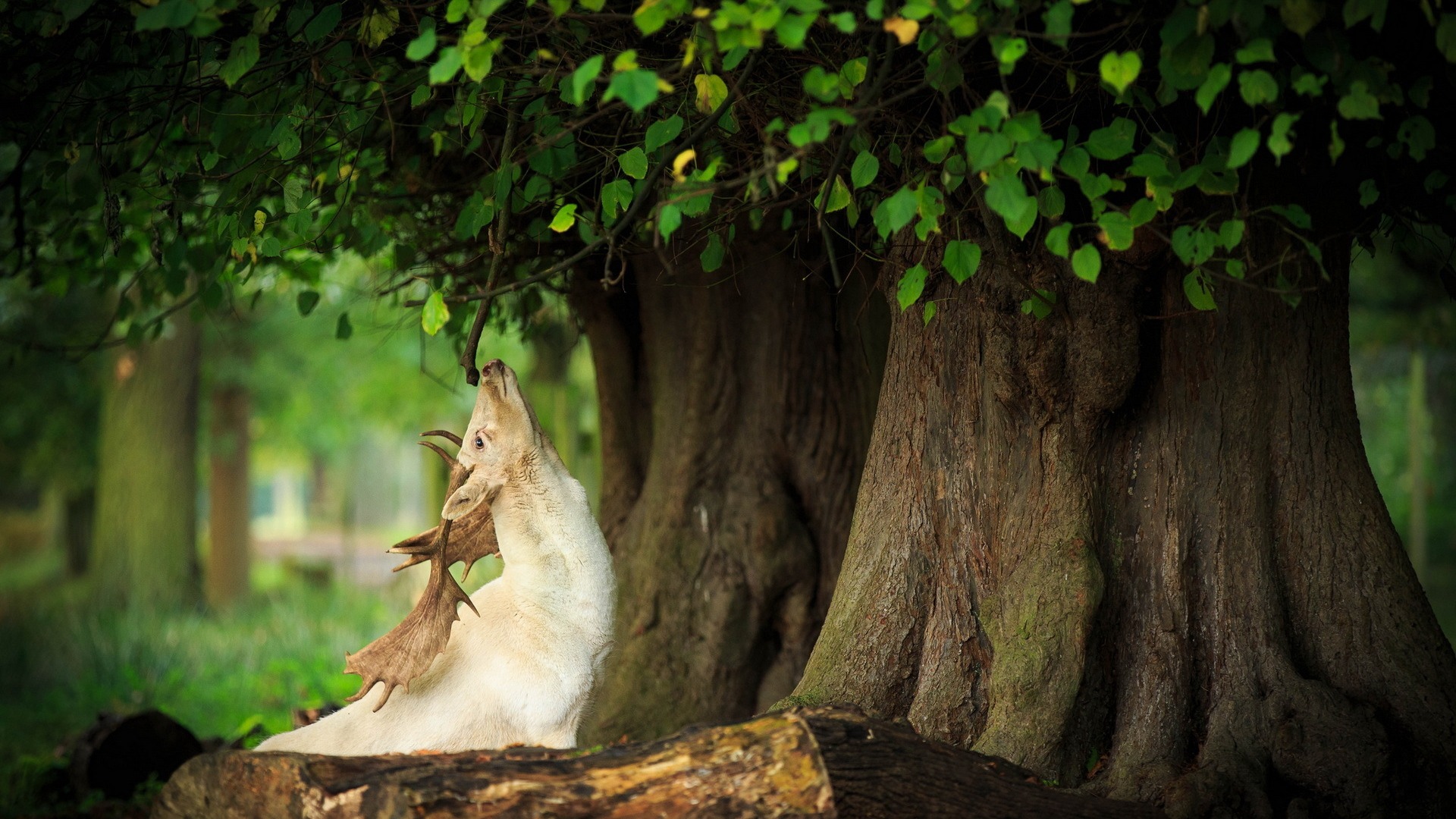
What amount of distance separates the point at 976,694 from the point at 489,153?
3.31 meters

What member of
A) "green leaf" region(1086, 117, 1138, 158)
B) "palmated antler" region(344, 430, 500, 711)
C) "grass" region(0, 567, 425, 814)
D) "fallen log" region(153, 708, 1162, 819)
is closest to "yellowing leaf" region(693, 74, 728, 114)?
"green leaf" region(1086, 117, 1138, 158)

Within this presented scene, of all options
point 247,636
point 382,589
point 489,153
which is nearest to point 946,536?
point 489,153

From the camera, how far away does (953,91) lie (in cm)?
418

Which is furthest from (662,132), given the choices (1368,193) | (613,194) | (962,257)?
(1368,193)

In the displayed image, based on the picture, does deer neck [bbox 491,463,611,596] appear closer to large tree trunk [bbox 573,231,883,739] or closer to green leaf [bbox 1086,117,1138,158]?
green leaf [bbox 1086,117,1138,158]

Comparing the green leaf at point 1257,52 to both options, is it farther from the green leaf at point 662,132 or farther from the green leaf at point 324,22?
the green leaf at point 324,22

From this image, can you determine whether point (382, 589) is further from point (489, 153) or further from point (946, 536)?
point (946, 536)

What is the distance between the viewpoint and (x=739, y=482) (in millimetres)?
6199

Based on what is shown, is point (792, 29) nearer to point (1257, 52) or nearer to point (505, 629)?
point (1257, 52)

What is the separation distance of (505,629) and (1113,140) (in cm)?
254

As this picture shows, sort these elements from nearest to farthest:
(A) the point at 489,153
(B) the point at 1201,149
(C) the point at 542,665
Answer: (C) the point at 542,665
(B) the point at 1201,149
(A) the point at 489,153

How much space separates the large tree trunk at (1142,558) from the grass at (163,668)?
4.81 meters

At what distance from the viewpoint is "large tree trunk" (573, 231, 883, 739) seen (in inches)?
238

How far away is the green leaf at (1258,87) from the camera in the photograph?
3045mm
